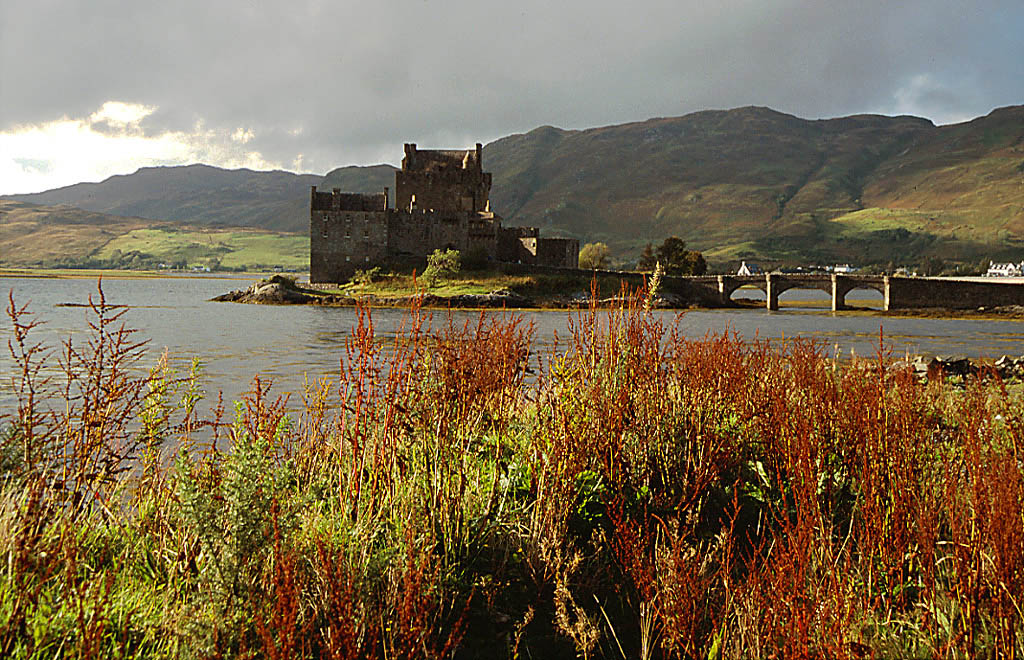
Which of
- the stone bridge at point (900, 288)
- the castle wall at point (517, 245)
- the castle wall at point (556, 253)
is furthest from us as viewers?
the castle wall at point (517, 245)

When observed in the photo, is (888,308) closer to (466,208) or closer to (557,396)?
(466,208)

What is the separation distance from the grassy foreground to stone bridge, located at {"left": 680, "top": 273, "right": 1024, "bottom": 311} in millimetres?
59313

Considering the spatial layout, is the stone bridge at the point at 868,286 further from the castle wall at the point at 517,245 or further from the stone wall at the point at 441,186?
the stone wall at the point at 441,186

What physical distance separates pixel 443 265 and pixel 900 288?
3688cm

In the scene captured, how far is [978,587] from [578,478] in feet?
7.51

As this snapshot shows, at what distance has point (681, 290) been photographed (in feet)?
203

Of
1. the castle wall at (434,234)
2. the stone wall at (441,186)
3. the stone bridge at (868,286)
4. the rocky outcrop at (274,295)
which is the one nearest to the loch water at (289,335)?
the rocky outcrop at (274,295)

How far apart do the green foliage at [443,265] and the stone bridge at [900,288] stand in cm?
2037

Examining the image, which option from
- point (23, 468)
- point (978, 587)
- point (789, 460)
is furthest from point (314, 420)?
point (978, 587)

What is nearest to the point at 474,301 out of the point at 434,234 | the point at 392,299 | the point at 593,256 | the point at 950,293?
the point at 392,299

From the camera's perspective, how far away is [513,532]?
4004mm

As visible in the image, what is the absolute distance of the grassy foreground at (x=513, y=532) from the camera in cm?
279

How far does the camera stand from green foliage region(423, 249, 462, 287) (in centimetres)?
5656

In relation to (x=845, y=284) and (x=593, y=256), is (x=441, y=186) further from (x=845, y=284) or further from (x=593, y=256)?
(x=845, y=284)
